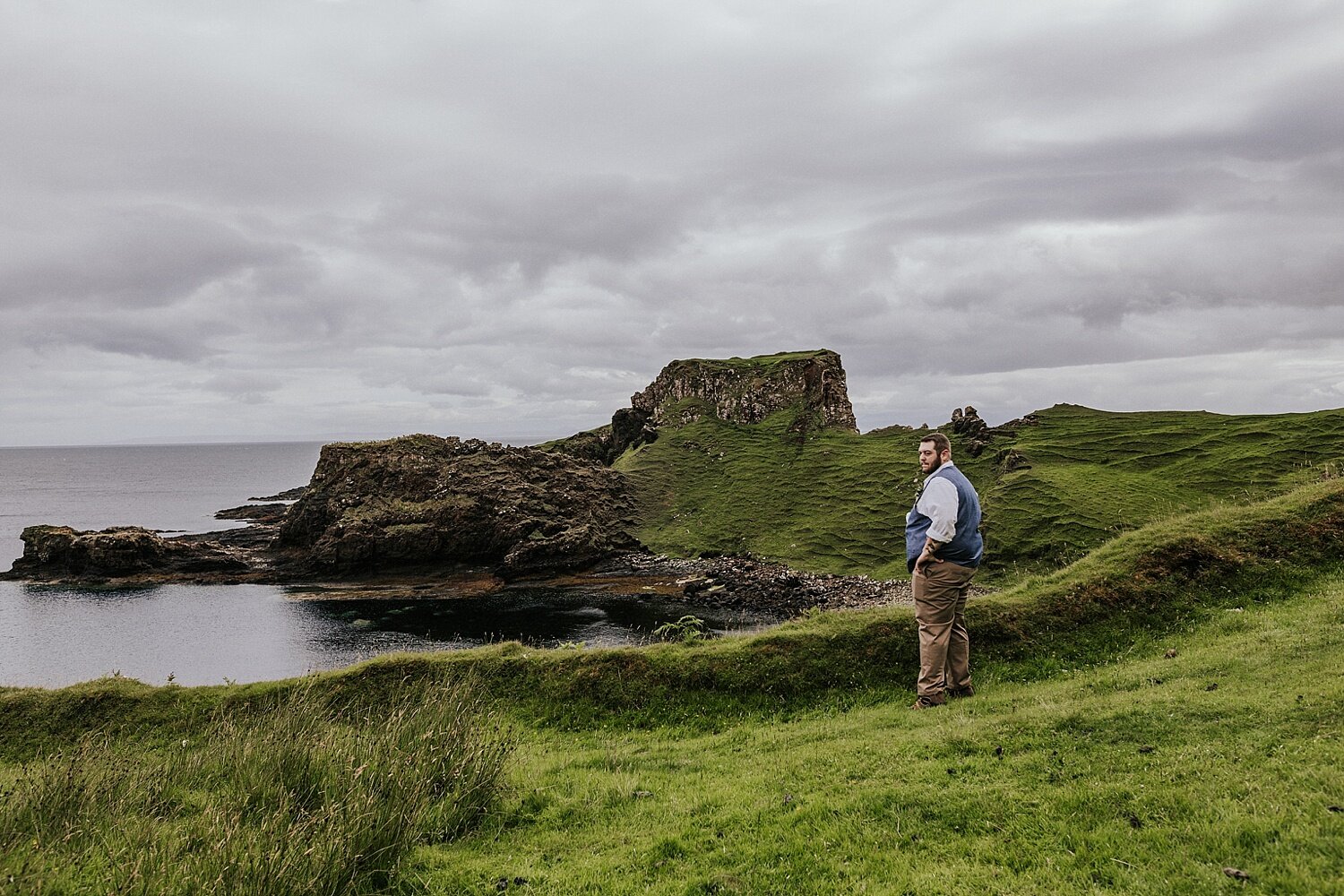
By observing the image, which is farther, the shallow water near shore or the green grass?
the shallow water near shore

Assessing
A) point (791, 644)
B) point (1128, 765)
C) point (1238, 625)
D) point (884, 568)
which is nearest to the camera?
point (1128, 765)

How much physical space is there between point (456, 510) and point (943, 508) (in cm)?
7606

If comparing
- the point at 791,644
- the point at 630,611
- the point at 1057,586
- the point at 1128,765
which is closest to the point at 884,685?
the point at 791,644

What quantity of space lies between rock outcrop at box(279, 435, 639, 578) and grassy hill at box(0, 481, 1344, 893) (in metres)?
62.0

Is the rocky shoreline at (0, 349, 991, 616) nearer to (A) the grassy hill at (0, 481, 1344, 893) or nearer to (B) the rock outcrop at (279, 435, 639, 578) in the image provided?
(B) the rock outcrop at (279, 435, 639, 578)

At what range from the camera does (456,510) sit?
8131 cm

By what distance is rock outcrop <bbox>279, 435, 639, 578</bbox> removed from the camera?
79.1 metres

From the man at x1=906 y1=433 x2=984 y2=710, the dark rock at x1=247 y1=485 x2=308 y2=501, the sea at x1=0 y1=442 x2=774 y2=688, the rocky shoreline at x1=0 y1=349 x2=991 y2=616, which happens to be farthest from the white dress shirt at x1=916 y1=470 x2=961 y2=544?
the dark rock at x1=247 y1=485 x2=308 y2=501

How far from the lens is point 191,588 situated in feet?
243

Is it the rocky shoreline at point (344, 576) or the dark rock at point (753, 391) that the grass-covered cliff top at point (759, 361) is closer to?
the dark rock at point (753, 391)

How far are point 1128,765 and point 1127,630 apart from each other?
8472mm

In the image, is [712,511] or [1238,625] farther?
[712,511]

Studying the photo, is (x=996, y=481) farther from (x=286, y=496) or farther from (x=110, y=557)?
(x=286, y=496)

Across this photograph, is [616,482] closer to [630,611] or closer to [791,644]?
[630,611]
